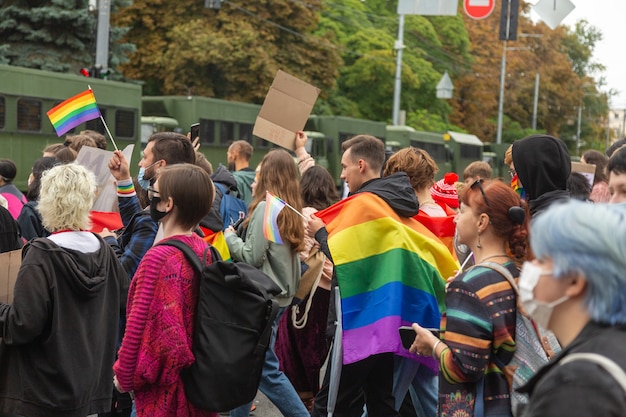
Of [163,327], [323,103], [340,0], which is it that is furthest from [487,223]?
[340,0]

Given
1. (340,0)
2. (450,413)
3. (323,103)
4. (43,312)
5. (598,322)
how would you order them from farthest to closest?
(340,0)
(323,103)
(43,312)
(450,413)
(598,322)

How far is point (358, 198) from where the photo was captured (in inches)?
233

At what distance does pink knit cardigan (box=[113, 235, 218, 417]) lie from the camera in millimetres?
4199

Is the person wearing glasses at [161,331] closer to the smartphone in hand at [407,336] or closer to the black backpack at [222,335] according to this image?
the black backpack at [222,335]

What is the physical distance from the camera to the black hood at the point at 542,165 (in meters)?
5.46

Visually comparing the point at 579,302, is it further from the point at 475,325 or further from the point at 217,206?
the point at 217,206

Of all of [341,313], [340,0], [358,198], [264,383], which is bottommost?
[264,383]

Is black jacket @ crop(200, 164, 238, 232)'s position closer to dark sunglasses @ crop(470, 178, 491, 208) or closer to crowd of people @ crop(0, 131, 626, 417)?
crowd of people @ crop(0, 131, 626, 417)

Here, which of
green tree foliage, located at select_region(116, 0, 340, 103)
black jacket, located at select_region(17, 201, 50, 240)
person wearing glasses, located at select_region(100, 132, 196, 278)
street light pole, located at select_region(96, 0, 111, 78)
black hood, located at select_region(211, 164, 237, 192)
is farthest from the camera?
green tree foliage, located at select_region(116, 0, 340, 103)

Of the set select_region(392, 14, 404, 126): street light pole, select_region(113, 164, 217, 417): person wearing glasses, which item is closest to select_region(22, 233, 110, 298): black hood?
select_region(113, 164, 217, 417): person wearing glasses

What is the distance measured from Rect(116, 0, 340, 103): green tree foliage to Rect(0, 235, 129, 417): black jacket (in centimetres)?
3115

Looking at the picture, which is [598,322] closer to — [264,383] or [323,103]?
[264,383]

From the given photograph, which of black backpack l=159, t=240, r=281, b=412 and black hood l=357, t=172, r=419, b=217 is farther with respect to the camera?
black hood l=357, t=172, r=419, b=217

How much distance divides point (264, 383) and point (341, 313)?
113 cm
